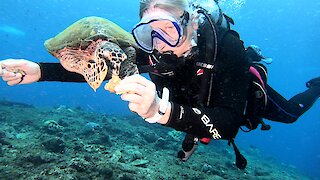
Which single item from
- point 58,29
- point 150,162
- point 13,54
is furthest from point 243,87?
point 13,54

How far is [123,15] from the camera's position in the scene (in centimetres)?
4044

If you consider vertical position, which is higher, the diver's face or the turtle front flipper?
the diver's face

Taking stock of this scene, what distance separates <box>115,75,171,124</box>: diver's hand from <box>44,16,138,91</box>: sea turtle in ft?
1.32

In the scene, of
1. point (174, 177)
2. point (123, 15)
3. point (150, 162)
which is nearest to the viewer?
point (174, 177)

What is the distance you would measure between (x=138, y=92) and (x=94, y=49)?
1195 millimetres

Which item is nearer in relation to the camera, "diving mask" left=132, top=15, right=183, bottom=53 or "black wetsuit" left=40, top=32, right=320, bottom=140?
"black wetsuit" left=40, top=32, right=320, bottom=140

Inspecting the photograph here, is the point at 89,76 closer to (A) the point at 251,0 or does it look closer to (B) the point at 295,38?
(A) the point at 251,0

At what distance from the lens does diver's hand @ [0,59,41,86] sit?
2.96 meters

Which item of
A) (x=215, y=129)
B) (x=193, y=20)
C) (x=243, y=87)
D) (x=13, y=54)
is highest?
(x=13, y=54)

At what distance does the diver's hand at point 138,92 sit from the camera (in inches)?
68.1

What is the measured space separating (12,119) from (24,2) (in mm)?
33393

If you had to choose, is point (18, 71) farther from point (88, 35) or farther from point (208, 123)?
point (208, 123)

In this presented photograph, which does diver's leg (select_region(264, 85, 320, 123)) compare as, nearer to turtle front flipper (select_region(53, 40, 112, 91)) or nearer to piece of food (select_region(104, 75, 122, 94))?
turtle front flipper (select_region(53, 40, 112, 91))

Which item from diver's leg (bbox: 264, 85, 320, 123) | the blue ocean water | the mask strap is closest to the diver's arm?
the mask strap
